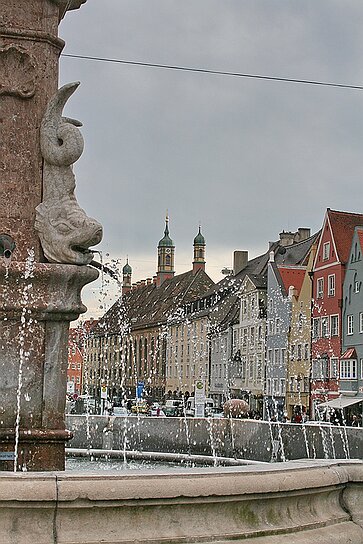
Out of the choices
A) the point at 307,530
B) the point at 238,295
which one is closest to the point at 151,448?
the point at 307,530

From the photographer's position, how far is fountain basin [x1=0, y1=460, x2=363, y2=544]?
4.95 metres

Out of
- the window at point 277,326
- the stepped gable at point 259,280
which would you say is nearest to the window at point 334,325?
the window at point 277,326

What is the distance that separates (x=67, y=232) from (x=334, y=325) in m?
50.8

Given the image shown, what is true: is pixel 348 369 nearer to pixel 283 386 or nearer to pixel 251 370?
pixel 283 386

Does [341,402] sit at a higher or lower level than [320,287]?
lower

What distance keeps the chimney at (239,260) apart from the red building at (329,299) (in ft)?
82.0

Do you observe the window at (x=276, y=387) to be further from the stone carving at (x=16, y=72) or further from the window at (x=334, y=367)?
the stone carving at (x=16, y=72)

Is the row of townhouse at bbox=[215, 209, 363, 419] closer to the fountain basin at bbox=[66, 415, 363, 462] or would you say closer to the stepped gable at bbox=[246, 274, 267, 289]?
the stepped gable at bbox=[246, 274, 267, 289]

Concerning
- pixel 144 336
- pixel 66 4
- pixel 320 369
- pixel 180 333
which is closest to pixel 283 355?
pixel 320 369

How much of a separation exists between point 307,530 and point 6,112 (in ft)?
13.7

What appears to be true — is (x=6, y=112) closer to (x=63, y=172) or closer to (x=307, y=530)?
(x=63, y=172)

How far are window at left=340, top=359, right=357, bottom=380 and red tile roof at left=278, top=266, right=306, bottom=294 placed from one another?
41.7 feet

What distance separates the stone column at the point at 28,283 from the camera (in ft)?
24.6

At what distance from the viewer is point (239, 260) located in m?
86.0
